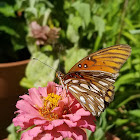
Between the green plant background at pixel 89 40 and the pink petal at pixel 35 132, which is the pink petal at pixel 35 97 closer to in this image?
the pink petal at pixel 35 132

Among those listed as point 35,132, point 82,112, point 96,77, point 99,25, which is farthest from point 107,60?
point 99,25

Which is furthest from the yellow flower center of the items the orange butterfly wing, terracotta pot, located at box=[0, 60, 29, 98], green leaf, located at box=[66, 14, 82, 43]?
green leaf, located at box=[66, 14, 82, 43]

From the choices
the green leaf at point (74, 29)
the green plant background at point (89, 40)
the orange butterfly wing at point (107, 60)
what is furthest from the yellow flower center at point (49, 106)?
the green leaf at point (74, 29)

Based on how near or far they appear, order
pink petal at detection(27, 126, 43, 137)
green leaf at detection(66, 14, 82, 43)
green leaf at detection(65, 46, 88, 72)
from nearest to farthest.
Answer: pink petal at detection(27, 126, 43, 137) < green leaf at detection(65, 46, 88, 72) < green leaf at detection(66, 14, 82, 43)

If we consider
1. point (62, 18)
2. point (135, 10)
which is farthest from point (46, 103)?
point (135, 10)

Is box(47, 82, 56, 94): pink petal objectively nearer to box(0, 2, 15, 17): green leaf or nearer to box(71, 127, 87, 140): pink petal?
box(71, 127, 87, 140): pink petal

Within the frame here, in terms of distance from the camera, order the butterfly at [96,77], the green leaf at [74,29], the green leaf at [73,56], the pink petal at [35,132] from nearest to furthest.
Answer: the pink petal at [35,132] → the butterfly at [96,77] → the green leaf at [73,56] → the green leaf at [74,29]
